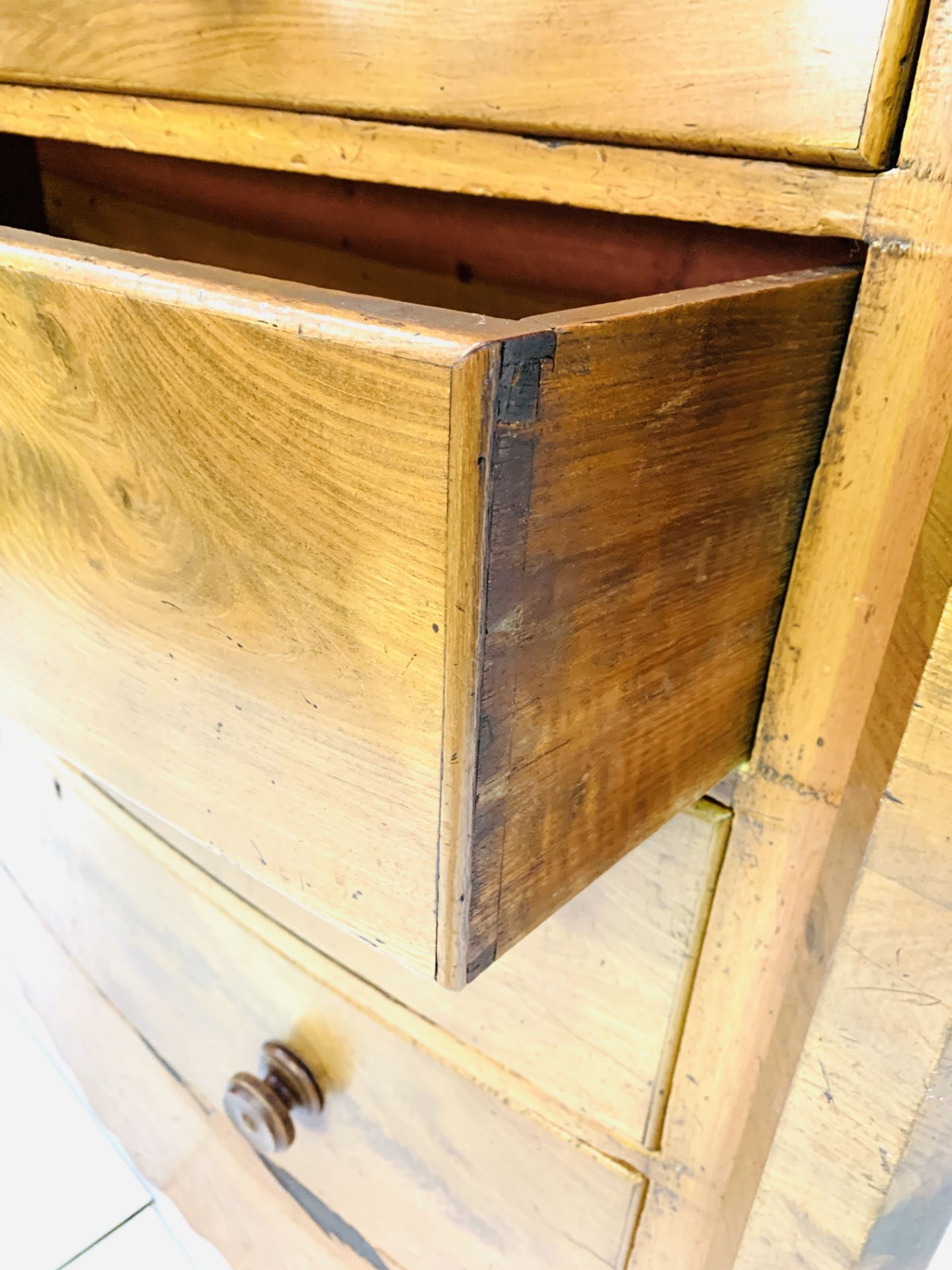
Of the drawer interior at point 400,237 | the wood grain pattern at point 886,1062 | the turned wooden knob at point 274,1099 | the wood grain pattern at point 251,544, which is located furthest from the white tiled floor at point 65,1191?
the drawer interior at point 400,237

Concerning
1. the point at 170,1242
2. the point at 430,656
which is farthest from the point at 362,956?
the point at 170,1242

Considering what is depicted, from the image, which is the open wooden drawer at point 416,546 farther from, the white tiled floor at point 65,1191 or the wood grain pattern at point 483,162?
the white tiled floor at point 65,1191

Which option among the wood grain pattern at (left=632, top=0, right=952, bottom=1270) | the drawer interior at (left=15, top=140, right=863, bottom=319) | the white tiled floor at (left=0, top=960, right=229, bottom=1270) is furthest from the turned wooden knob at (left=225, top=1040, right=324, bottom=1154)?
the drawer interior at (left=15, top=140, right=863, bottom=319)

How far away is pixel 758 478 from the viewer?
38 centimetres

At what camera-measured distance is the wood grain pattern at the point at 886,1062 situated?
39 cm

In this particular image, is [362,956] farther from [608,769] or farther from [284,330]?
[284,330]

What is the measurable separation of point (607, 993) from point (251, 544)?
341mm

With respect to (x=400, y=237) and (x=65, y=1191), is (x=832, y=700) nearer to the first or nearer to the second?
(x=400, y=237)

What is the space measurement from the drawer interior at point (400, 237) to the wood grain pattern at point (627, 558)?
87 mm

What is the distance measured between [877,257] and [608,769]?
0.70 feet

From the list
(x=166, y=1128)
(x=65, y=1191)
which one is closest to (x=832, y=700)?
(x=166, y=1128)

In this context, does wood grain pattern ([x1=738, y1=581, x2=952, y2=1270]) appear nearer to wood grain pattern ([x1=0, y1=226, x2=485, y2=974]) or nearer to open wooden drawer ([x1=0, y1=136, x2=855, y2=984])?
open wooden drawer ([x1=0, y1=136, x2=855, y2=984])

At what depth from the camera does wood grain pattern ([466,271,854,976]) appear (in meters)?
0.28

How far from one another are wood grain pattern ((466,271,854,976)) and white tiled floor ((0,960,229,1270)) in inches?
36.1
